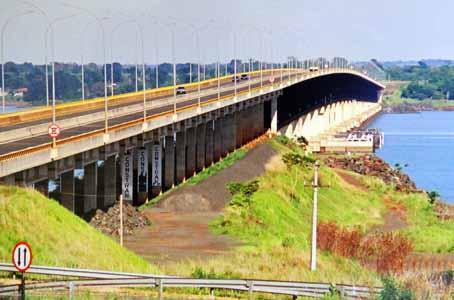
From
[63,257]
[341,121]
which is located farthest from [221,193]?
[341,121]

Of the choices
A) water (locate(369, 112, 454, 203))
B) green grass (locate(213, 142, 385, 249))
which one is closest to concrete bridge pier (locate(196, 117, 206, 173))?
green grass (locate(213, 142, 385, 249))

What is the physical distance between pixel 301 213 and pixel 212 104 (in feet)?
42.9

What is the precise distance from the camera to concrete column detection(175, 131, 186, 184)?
224ft

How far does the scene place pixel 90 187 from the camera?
4991 centimetres

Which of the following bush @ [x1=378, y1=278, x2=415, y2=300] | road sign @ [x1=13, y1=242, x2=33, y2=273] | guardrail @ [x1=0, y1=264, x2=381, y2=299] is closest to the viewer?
road sign @ [x1=13, y1=242, x2=33, y2=273]

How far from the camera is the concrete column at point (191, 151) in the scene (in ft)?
233

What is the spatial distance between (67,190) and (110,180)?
653cm

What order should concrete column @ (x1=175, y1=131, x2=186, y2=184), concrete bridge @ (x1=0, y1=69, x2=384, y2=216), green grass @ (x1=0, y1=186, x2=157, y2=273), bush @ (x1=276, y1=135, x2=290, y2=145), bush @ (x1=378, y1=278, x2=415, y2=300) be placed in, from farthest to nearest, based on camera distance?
bush @ (x1=276, y1=135, x2=290, y2=145)
concrete column @ (x1=175, y1=131, x2=186, y2=184)
concrete bridge @ (x1=0, y1=69, x2=384, y2=216)
green grass @ (x1=0, y1=186, x2=157, y2=273)
bush @ (x1=378, y1=278, x2=415, y2=300)

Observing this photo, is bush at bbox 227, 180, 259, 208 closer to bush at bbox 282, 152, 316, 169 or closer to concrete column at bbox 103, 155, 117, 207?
concrete column at bbox 103, 155, 117, 207

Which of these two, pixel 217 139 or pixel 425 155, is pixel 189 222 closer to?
pixel 217 139

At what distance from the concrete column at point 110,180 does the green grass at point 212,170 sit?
3.74 metres

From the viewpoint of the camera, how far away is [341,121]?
186m

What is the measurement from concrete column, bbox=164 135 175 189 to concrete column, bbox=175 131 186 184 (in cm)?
121

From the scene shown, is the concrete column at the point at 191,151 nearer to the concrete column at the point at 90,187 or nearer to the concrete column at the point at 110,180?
the concrete column at the point at 110,180
